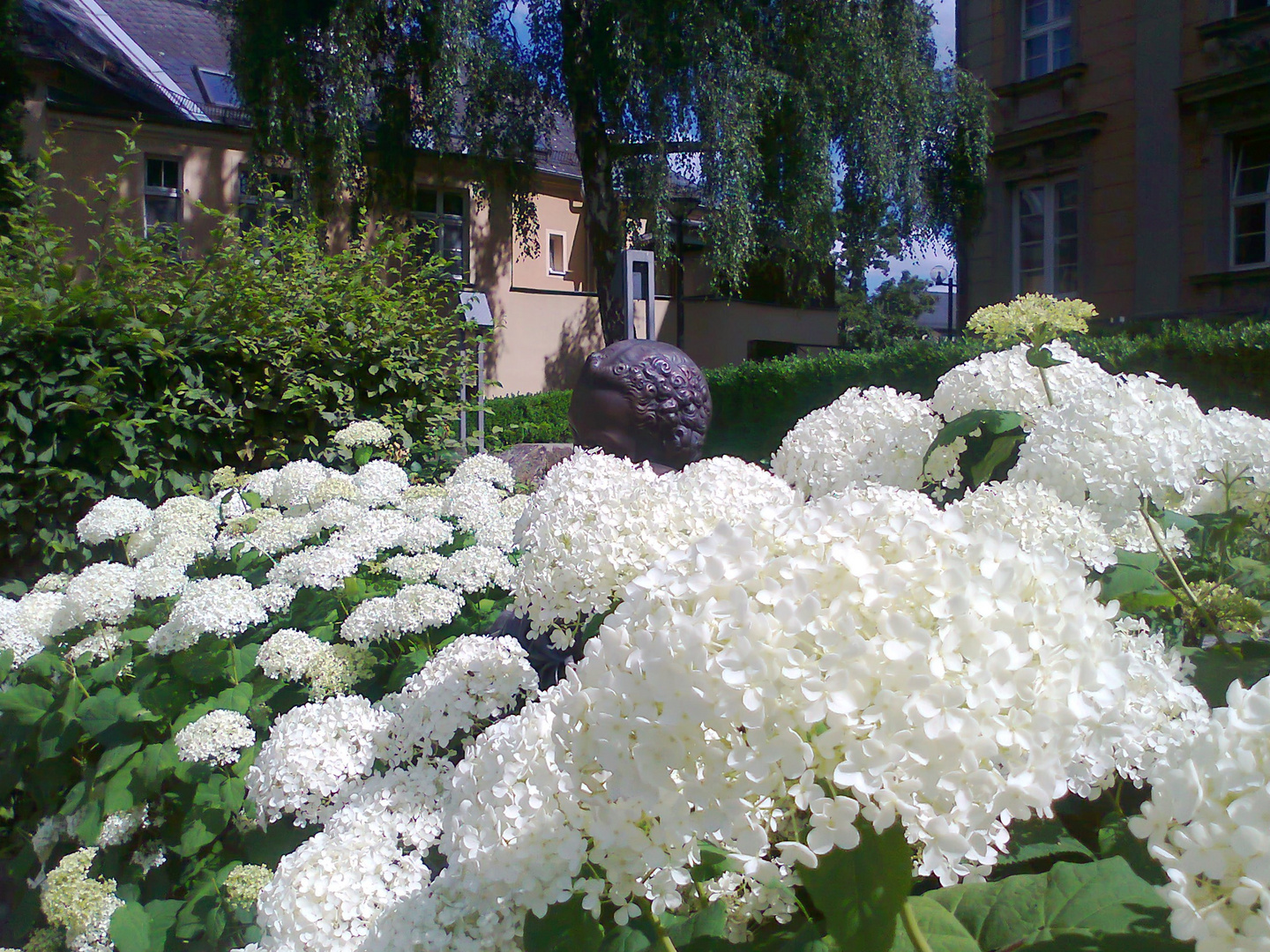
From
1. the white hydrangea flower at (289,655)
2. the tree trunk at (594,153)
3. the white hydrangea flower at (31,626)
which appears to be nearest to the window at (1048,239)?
the tree trunk at (594,153)

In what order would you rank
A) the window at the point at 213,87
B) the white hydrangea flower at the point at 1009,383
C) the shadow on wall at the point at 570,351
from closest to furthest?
1. the white hydrangea flower at the point at 1009,383
2. the window at the point at 213,87
3. the shadow on wall at the point at 570,351

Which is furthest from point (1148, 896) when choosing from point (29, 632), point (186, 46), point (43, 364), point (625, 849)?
point (186, 46)

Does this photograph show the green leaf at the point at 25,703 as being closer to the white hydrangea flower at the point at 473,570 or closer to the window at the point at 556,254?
the white hydrangea flower at the point at 473,570

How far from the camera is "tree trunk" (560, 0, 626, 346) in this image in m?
12.2

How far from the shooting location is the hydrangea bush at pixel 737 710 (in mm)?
750

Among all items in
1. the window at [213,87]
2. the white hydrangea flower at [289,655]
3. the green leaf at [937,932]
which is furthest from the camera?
the window at [213,87]

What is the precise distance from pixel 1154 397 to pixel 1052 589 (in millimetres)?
961

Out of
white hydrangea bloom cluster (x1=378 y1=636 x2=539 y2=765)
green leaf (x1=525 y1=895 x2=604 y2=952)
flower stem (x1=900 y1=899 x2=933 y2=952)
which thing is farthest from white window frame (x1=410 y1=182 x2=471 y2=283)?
flower stem (x1=900 y1=899 x2=933 y2=952)

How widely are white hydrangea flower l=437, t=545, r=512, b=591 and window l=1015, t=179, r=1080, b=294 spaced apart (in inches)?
564

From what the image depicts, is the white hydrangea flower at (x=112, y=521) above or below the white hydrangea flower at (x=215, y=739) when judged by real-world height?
above

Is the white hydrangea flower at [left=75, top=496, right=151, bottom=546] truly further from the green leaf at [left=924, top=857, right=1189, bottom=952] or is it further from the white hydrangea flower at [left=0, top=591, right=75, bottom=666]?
the green leaf at [left=924, top=857, right=1189, bottom=952]

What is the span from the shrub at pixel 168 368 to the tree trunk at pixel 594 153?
20.6 feet

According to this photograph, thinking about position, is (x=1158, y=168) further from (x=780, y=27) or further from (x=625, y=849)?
(x=625, y=849)

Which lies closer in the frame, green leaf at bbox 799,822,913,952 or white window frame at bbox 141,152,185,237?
green leaf at bbox 799,822,913,952
